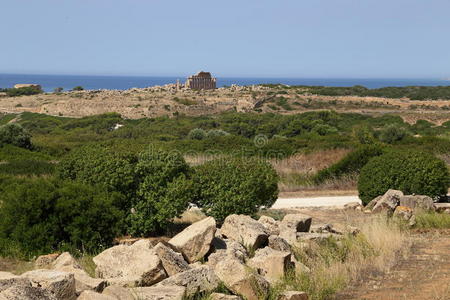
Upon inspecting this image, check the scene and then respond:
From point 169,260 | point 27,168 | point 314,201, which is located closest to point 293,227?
point 169,260

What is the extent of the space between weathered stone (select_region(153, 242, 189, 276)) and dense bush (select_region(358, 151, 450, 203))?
8.45 meters

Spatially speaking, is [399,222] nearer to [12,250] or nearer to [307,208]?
[307,208]

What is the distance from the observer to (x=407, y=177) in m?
14.0

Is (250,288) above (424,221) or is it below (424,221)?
above

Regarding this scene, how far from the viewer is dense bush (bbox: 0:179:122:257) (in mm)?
8109

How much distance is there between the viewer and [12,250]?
800cm

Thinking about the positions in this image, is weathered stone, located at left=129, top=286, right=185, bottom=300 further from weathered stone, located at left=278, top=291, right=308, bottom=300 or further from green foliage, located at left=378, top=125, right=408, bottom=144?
green foliage, located at left=378, top=125, right=408, bottom=144

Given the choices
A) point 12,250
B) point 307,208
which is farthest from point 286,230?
point 307,208

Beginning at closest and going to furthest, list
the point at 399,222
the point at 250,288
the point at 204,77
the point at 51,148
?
the point at 250,288 → the point at 399,222 → the point at 51,148 → the point at 204,77

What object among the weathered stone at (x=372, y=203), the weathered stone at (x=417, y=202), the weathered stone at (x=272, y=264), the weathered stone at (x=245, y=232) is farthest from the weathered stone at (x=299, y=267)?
the weathered stone at (x=372, y=203)

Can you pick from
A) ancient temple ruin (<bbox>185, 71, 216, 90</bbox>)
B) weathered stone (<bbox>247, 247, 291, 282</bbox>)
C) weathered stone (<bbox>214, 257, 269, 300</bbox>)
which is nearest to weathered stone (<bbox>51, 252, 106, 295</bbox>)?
weathered stone (<bbox>214, 257, 269, 300</bbox>)

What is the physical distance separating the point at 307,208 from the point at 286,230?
5.03 metres

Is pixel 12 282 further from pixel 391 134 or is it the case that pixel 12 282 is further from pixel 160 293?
pixel 391 134

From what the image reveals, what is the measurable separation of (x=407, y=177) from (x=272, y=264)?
792 cm
